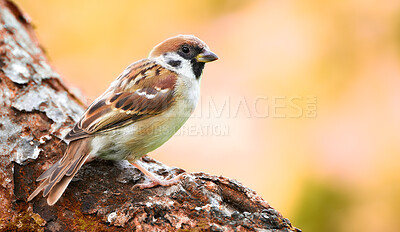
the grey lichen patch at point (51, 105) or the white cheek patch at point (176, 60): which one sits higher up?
the white cheek patch at point (176, 60)

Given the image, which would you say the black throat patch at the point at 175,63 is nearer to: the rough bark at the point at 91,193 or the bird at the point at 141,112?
the bird at the point at 141,112

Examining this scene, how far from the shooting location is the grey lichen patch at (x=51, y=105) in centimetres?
287

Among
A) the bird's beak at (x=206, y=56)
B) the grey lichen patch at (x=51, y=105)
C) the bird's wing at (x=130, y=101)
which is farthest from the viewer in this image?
the bird's beak at (x=206, y=56)

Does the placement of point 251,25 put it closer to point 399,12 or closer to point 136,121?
point 399,12

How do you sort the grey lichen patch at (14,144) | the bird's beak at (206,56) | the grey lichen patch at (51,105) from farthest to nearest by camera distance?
the bird's beak at (206,56) → the grey lichen patch at (51,105) → the grey lichen patch at (14,144)

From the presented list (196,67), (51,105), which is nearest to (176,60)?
(196,67)

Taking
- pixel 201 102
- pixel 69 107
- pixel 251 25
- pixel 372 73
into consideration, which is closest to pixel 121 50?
pixel 201 102

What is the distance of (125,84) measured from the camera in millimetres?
3061

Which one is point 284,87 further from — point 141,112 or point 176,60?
point 141,112

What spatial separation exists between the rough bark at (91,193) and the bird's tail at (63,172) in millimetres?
77

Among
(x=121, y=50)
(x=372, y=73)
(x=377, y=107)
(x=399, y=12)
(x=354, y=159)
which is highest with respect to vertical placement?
(x=399, y=12)

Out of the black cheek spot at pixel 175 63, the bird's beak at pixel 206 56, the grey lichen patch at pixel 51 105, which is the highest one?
the bird's beak at pixel 206 56

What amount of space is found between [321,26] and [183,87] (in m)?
2.63

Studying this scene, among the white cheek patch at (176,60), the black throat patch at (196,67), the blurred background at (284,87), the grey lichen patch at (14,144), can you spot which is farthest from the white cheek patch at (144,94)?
the blurred background at (284,87)
